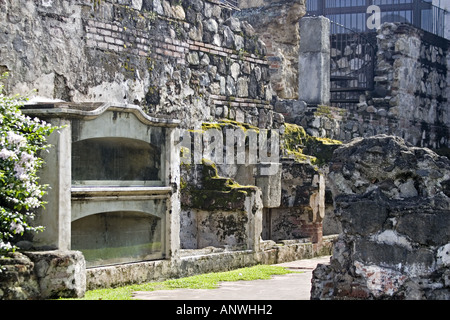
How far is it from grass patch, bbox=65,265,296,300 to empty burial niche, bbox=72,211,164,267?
14.8 inches

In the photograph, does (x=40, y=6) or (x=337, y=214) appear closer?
(x=337, y=214)

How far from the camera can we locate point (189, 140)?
12820 mm

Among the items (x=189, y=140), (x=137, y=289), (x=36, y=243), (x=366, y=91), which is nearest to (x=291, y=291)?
(x=137, y=289)

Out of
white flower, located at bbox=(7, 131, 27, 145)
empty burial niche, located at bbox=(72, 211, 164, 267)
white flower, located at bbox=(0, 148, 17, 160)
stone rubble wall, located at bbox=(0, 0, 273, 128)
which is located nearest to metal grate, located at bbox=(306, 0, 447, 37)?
stone rubble wall, located at bbox=(0, 0, 273, 128)

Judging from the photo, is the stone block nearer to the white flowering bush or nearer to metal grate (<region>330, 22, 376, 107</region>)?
the white flowering bush

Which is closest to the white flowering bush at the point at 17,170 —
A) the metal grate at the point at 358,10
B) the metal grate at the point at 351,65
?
the metal grate at the point at 351,65

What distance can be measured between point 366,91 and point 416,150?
44.3 feet

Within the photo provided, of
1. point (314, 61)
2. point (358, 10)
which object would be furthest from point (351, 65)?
point (358, 10)

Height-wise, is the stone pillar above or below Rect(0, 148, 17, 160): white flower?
above

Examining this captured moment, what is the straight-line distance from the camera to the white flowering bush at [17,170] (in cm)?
846

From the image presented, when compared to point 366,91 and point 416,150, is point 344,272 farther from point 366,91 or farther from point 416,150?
point 366,91

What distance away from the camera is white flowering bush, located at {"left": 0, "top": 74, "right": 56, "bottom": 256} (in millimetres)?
8461

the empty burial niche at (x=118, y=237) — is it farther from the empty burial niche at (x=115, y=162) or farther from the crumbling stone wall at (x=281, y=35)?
the crumbling stone wall at (x=281, y=35)

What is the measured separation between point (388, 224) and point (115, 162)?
4.23 m
